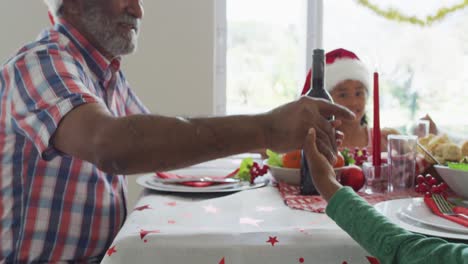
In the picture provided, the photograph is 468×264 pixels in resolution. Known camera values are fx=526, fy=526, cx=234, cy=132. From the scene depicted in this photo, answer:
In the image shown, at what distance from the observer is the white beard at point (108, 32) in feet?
3.87

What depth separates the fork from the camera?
779 millimetres

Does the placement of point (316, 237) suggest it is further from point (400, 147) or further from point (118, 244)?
point (400, 147)

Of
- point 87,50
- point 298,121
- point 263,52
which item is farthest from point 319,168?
point 263,52

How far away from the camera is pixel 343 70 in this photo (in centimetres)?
171

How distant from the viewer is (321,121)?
30.6 inches

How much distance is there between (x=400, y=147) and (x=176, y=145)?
510 mm

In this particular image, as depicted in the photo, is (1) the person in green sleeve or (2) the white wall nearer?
(1) the person in green sleeve

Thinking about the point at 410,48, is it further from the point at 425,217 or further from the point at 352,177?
the point at 425,217

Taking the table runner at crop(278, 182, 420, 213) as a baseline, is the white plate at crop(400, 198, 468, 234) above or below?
above

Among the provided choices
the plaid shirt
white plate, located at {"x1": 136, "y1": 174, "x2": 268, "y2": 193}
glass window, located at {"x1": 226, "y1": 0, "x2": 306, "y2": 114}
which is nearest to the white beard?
the plaid shirt

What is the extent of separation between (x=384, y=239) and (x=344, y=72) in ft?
3.89

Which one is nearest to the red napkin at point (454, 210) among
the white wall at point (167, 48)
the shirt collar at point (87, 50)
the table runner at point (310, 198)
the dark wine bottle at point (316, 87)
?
the table runner at point (310, 198)

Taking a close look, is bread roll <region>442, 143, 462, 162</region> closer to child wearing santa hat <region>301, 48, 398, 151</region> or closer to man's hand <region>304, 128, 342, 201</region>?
man's hand <region>304, 128, 342, 201</region>

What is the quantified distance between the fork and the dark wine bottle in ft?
0.73
